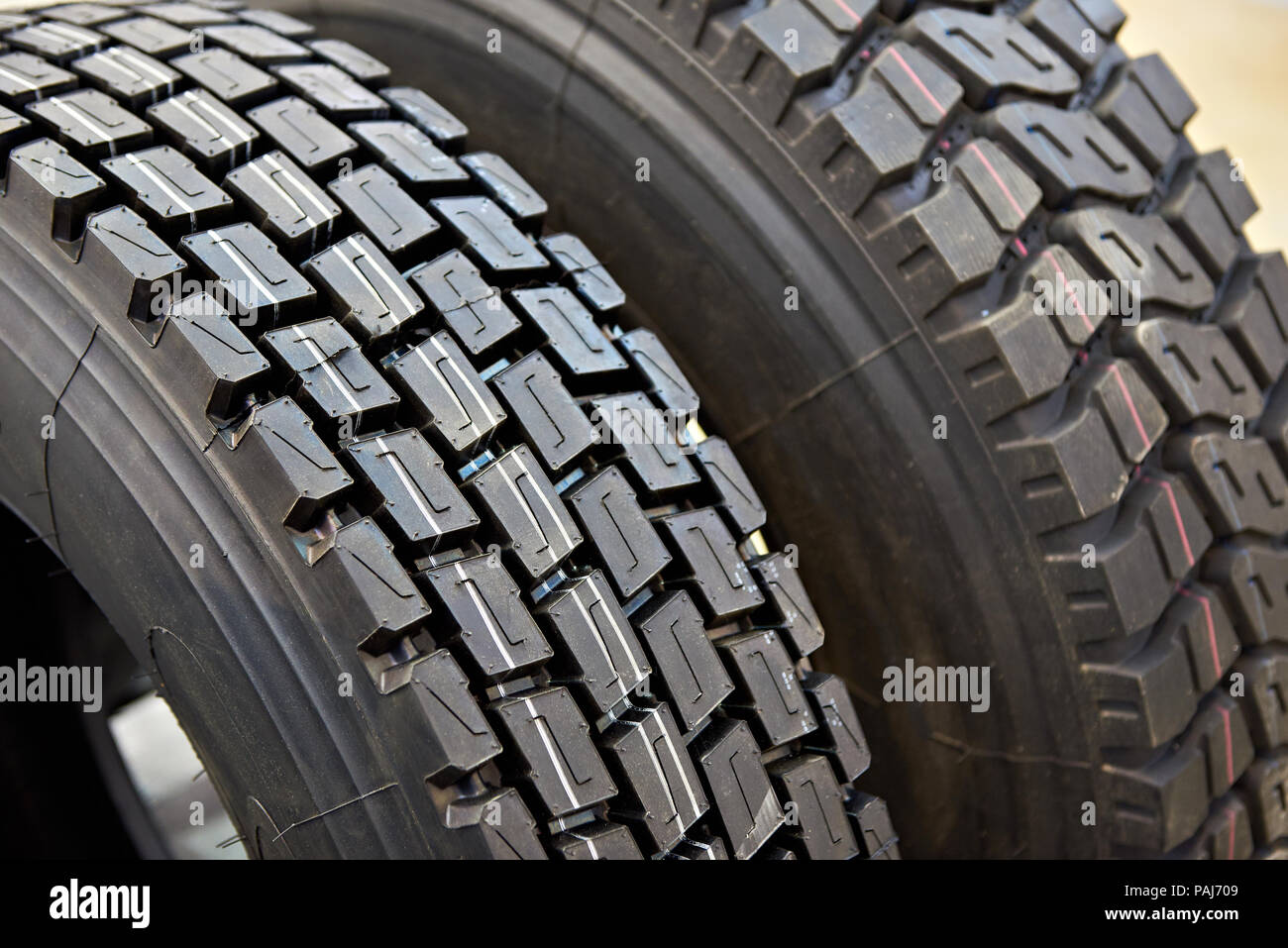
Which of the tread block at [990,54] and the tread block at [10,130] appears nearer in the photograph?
the tread block at [10,130]

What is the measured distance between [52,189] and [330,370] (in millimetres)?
382

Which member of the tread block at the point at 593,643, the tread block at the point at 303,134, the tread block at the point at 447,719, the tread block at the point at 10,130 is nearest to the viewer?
the tread block at the point at 447,719

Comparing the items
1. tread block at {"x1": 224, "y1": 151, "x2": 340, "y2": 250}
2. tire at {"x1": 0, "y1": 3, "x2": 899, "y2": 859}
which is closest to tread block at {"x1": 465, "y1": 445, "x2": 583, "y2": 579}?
tire at {"x1": 0, "y1": 3, "x2": 899, "y2": 859}

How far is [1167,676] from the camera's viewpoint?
149cm

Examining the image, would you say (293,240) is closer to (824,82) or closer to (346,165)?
(346,165)

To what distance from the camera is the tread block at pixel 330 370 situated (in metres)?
1.17

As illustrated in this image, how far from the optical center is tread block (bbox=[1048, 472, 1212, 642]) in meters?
1.45

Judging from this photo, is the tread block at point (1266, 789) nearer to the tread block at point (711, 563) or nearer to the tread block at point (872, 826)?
the tread block at point (872, 826)

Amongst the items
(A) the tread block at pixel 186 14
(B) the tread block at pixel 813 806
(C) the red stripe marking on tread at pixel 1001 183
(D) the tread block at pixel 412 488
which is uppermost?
(A) the tread block at pixel 186 14

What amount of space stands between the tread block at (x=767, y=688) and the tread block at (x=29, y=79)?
3.50 feet

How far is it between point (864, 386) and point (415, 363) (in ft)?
2.04

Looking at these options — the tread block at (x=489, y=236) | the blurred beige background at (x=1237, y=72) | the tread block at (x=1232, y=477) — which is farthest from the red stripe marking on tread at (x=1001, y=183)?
the blurred beige background at (x=1237, y=72)

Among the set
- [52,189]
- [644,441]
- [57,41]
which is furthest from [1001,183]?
[57,41]
